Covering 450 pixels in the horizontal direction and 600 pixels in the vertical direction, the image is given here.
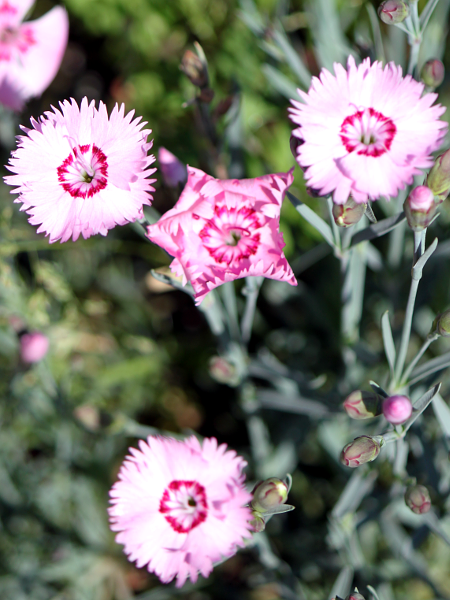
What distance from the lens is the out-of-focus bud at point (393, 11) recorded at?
1076 mm

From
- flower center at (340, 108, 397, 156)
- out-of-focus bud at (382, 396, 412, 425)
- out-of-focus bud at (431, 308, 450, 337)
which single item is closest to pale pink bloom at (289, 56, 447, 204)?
flower center at (340, 108, 397, 156)

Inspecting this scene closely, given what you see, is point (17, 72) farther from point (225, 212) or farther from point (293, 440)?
point (293, 440)

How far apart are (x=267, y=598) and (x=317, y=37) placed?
2122mm

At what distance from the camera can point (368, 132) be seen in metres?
1.04

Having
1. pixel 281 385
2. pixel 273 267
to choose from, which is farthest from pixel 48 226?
pixel 281 385

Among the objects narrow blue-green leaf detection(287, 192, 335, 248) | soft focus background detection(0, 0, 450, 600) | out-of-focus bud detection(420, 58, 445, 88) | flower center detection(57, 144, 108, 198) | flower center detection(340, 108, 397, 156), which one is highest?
flower center detection(57, 144, 108, 198)

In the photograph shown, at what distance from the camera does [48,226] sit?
107 centimetres

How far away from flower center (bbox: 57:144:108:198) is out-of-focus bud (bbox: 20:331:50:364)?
63 cm

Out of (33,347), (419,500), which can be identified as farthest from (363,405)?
(33,347)

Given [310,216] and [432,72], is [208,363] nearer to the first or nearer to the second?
[310,216]

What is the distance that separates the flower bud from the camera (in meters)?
1.03

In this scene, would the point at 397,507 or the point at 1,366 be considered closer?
the point at 397,507

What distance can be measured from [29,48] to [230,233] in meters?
1.15

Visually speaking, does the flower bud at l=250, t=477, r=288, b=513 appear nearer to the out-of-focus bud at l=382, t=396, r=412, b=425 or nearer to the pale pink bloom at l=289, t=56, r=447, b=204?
the out-of-focus bud at l=382, t=396, r=412, b=425
